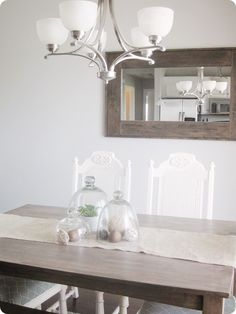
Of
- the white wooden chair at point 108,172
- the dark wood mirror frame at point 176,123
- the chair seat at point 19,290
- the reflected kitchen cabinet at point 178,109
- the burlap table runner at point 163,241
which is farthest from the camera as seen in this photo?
the reflected kitchen cabinet at point 178,109

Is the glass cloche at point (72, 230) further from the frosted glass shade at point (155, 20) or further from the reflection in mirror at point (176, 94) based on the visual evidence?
the reflection in mirror at point (176, 94)

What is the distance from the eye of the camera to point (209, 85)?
3.35 m

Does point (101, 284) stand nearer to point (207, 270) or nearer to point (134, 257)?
point (134, 257)

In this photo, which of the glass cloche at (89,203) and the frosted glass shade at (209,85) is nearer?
the glass cloche at (89,203)

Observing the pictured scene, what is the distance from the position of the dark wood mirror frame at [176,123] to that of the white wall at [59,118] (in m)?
0.06

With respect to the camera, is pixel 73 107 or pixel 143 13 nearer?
pixel 143 13

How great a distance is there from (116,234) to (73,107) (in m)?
2.06

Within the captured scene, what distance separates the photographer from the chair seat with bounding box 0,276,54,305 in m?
2.04

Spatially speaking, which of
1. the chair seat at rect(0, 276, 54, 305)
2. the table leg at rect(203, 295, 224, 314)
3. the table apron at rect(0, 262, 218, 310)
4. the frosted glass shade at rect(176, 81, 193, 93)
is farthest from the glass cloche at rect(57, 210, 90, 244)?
the frosted glass shade at rect(176, 81, 193, 93)

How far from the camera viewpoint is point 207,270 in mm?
1604

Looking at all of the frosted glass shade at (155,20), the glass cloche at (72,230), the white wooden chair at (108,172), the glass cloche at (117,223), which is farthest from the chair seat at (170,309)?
the frosted glass shade at (155,20)

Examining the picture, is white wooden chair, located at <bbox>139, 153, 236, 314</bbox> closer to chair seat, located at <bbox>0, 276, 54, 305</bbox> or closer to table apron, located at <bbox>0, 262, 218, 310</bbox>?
chair seat, located at <bbox>0, 276, 54, 305</bbox>

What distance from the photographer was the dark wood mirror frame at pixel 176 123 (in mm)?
3330

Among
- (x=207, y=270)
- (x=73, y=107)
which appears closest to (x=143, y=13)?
(x=207, y=270)
